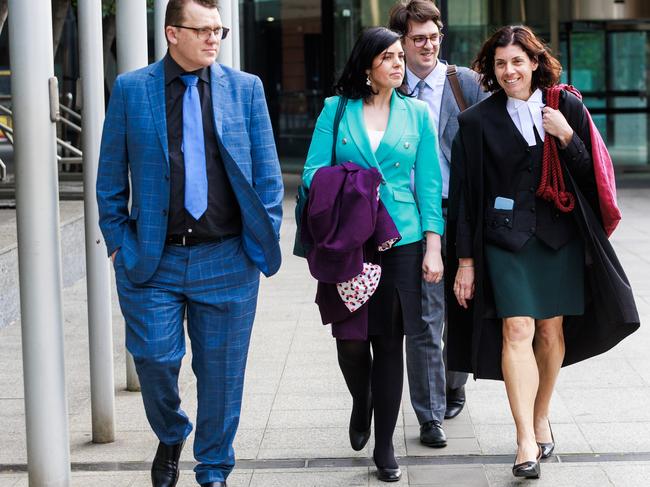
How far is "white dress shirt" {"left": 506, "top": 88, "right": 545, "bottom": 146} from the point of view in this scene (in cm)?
486

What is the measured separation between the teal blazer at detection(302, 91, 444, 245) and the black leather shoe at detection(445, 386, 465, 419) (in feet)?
4.22

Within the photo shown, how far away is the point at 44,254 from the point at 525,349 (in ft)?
6.16

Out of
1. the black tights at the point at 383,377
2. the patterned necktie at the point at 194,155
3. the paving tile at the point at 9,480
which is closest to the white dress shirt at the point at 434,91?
the black tights at the point at 383,377

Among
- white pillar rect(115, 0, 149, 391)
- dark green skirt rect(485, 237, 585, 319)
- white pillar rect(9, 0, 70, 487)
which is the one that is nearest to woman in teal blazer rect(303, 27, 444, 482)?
dark green skirt rect(485, 237, 585, 319)

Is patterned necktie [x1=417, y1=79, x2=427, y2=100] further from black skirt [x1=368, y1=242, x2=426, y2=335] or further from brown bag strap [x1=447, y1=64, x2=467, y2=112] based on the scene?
black skirt [x1=368, y1=242, x2=426, y2=335]

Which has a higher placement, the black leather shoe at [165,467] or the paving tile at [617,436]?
the black leather shoe at [165,467]

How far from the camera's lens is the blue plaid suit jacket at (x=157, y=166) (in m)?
4.36

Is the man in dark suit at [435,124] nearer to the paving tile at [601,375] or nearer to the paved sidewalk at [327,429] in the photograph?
the paved sidewalk at [327,429]

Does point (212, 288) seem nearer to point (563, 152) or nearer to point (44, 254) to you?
point (44, 254)

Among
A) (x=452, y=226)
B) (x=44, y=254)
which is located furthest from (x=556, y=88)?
(x=44, y=254)

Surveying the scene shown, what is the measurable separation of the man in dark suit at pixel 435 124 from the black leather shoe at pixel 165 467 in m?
1.24

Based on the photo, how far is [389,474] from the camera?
487 centimetres

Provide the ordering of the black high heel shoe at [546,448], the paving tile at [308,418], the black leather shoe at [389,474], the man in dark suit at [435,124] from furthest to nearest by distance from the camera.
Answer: the paving tile at [308,418], the man in dark suit at [435,124], the black high heel shoe at [546,448], the black leather shoe at [389,474]

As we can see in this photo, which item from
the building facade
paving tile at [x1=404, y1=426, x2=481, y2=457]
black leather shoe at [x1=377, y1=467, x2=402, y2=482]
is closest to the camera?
black leather shoe at [x1=377, y1=467, x2=402, y2=482]
